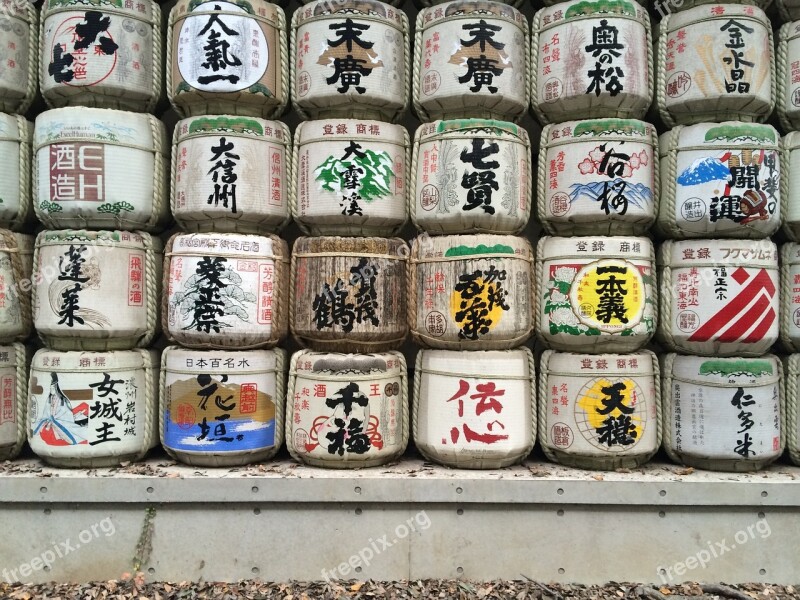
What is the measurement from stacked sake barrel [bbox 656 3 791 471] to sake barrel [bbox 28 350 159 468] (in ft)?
7.84

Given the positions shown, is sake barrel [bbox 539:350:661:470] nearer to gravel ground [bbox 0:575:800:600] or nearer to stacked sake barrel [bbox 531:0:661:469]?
stacked sake barrel [bbox 531:0:661:469]

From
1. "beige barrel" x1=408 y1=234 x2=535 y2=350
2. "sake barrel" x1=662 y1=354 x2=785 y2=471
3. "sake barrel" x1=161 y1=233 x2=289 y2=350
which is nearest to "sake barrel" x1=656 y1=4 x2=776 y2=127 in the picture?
"beige barrel" x1=408 y1=234 x2=535 y2=350

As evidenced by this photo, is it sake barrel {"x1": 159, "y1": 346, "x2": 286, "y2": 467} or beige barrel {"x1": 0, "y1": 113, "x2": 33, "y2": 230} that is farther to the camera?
beige barrel {"x1": 0, "y1": 113, "x2": 33, "y2": 230}

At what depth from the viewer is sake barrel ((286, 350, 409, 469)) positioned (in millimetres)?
2510

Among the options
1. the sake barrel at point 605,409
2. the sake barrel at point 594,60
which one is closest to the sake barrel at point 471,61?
the sake barrel at point 594,60

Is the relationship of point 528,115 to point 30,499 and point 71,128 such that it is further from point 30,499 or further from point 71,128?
point 30,499

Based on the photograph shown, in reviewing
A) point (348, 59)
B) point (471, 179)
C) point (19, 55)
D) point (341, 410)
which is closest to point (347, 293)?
point (341, 410)

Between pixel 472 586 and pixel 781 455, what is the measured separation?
1587 mm

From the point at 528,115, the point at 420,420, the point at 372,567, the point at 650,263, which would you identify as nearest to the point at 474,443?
the point at 420,420

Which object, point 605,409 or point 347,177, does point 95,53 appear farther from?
point 605,409

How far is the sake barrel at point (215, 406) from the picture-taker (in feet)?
8.30

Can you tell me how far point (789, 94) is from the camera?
2.70 m

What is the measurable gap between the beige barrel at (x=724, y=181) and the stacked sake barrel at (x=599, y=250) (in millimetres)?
112

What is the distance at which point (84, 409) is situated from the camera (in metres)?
2.54
